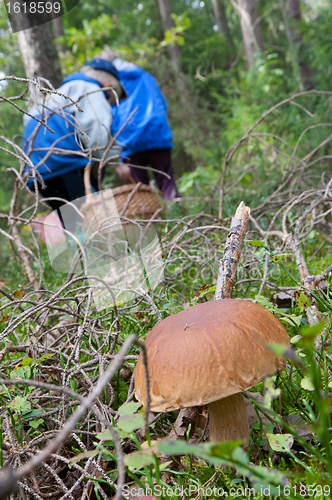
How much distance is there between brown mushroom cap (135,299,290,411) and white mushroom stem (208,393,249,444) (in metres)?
0.20

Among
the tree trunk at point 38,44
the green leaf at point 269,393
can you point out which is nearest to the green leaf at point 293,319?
the green leaf at point 269,393

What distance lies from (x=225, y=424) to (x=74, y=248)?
2080mm

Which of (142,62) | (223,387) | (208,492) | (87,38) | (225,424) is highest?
(87,38)

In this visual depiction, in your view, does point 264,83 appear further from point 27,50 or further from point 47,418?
point 47,418

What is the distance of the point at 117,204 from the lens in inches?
123

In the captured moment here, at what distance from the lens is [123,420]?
71 cm

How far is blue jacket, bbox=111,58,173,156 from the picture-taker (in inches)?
154

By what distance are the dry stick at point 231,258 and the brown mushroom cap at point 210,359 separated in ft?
1.02

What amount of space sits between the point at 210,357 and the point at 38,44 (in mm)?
4890

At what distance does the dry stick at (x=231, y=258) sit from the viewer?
1.25m

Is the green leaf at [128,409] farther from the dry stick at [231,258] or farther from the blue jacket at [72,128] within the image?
the blue jacket at [72,128]

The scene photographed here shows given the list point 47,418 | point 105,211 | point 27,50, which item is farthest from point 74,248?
point 27,50

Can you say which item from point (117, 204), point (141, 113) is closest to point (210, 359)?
point (117, 204)

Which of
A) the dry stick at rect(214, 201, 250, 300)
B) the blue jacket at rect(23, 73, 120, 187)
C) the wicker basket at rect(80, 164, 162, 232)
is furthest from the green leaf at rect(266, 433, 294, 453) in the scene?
the blue jacket at rect(23, 73, 120, 187)
